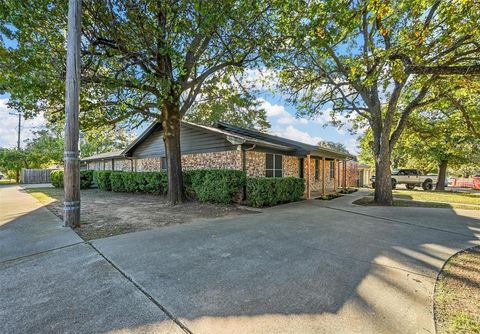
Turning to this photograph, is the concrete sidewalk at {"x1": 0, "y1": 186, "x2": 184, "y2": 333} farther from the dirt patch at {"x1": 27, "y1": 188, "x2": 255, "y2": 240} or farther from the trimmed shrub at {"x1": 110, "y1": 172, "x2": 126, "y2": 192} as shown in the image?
the trimmed shrub at {"x1": 110, "y1": 172, "x2": 126, "y2": 192}

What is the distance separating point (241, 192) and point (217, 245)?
5577mm

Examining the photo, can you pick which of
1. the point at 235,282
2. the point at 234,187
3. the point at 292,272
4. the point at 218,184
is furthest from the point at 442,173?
the point at 235,282

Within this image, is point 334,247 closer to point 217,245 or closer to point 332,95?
point 217,245

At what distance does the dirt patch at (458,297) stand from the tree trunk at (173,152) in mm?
8791

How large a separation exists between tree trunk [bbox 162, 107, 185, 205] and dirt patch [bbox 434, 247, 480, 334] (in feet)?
28.8

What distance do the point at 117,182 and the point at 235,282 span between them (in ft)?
50.4

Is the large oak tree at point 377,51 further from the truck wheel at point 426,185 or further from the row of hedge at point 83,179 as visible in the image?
the row of hedge at point 83,179

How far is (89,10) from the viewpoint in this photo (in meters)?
6.59

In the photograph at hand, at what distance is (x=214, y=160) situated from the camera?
38.7ft

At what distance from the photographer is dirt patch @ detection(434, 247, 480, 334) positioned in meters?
2.29

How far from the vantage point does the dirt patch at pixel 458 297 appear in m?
2.29

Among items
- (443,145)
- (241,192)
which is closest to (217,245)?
(241,192)

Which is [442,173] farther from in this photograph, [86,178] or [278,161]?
[86,178]

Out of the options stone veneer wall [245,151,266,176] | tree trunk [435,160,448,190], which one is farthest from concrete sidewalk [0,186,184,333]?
tree trunk [435,160,448,190]
